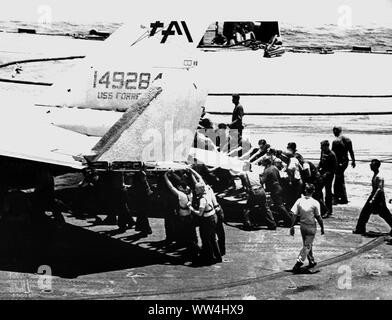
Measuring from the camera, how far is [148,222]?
1545 centimetres

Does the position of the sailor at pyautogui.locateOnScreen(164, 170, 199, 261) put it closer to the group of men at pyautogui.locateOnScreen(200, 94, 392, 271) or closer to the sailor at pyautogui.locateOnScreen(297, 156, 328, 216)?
the group of men at pyautogui.locateOnScreen(200, 94, 392, 271)

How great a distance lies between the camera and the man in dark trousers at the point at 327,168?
1678cm

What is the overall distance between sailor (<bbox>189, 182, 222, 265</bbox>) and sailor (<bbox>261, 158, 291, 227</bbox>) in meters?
2.51

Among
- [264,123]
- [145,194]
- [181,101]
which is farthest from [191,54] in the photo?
[264,123]

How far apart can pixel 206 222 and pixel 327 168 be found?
14.5ft

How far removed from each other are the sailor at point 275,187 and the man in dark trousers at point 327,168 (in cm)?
135

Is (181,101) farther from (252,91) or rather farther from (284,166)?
(252,91)

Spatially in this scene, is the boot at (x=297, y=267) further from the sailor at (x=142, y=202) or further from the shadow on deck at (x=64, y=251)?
the sailor at (x=142, y=202)

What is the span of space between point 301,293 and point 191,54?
5.54 m

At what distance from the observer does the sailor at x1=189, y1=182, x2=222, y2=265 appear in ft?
44.3

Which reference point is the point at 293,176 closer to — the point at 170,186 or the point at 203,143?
the point at 203,143

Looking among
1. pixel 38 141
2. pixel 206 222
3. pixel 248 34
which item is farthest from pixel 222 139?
pixel 248 34

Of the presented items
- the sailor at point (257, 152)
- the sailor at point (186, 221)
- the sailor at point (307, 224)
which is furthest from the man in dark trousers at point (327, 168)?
the sailor at point (186, 221)

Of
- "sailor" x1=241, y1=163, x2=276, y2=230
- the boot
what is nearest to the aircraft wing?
"sailor" x1=241, y1=163, x2=276, y2=230
